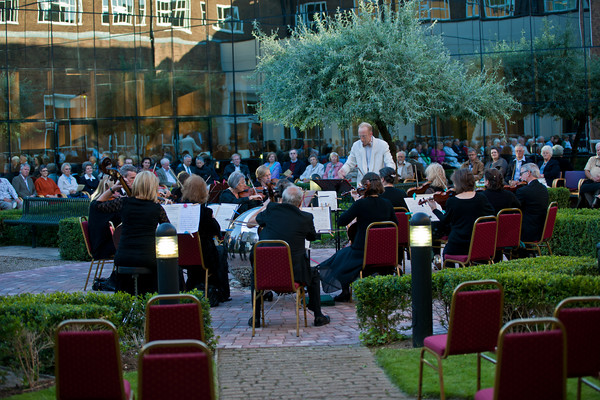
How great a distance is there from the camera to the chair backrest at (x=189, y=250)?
27.2 feet

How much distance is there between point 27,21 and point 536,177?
18703 millimetres

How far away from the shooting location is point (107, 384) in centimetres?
398

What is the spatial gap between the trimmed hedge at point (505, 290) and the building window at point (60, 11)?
20405 millimetres

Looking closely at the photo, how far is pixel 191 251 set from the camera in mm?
8320

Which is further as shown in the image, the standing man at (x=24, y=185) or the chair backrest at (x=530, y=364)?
the standing man at (x=24, y=185)

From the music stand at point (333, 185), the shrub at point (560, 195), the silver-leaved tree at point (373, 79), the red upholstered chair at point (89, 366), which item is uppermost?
the silver-leaved tree at point (373, 79)

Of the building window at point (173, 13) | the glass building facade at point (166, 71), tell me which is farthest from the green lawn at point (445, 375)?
the building window at point (173, 13)

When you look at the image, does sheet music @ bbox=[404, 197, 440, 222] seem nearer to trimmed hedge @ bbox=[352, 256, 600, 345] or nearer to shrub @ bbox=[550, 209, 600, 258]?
trimmed hedge @ bbox=[352, 256, 600, 345]

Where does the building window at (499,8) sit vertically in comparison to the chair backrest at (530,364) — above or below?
above

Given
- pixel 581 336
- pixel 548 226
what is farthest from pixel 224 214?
pixel 581 336

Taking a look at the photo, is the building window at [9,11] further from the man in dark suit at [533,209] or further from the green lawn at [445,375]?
the green lawn at [445,375]

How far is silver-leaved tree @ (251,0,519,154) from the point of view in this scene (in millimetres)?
19172

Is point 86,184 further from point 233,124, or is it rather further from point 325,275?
point 325,275

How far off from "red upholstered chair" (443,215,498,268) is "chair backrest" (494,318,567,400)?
4.46 meters
